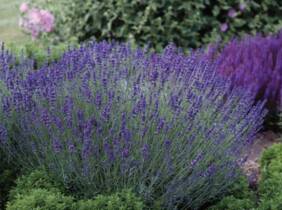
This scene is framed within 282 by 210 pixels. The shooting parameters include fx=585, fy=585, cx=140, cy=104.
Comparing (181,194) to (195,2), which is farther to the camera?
(195,2)

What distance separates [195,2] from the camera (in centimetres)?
645

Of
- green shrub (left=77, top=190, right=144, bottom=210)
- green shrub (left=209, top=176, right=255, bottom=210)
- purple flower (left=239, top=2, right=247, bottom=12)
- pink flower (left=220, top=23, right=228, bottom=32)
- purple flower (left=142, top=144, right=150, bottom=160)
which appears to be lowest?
pink flower (left=220, top=23, right=228, bottom=32)

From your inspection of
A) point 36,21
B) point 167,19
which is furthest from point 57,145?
point 36,21

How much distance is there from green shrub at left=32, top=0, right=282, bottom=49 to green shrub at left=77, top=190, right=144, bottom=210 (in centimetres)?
357

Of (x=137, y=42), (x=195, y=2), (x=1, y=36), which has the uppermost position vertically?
(x=195, y=2)

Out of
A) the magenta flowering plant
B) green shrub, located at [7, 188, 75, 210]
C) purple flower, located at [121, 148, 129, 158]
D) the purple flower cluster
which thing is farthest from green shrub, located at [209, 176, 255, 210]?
the magenta flowering plant

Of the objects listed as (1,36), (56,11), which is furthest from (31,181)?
(1,36)

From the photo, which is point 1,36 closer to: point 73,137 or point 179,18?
point 179,18

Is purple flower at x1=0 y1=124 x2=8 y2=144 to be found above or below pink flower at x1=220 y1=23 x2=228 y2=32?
above

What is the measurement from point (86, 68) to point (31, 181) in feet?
2.48

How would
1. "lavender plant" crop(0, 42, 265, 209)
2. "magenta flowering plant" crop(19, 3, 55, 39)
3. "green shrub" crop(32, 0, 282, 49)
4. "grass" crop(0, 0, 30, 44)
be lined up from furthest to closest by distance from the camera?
1. "grass" crop(0, 0, 30, 44)
2. "magenta flowering plant" crop(19, 3, 55, 39)
3. "green shrub" crop(32, 0, 282, 49)
4. "lavender plant" crop(0, 42, 265, 209)

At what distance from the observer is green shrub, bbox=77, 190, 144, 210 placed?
290 centimetres

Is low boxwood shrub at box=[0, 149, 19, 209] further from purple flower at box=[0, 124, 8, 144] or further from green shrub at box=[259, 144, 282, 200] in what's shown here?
green shrub at box=[259, 144, 282, 200]

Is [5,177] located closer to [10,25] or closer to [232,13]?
[232,13]
